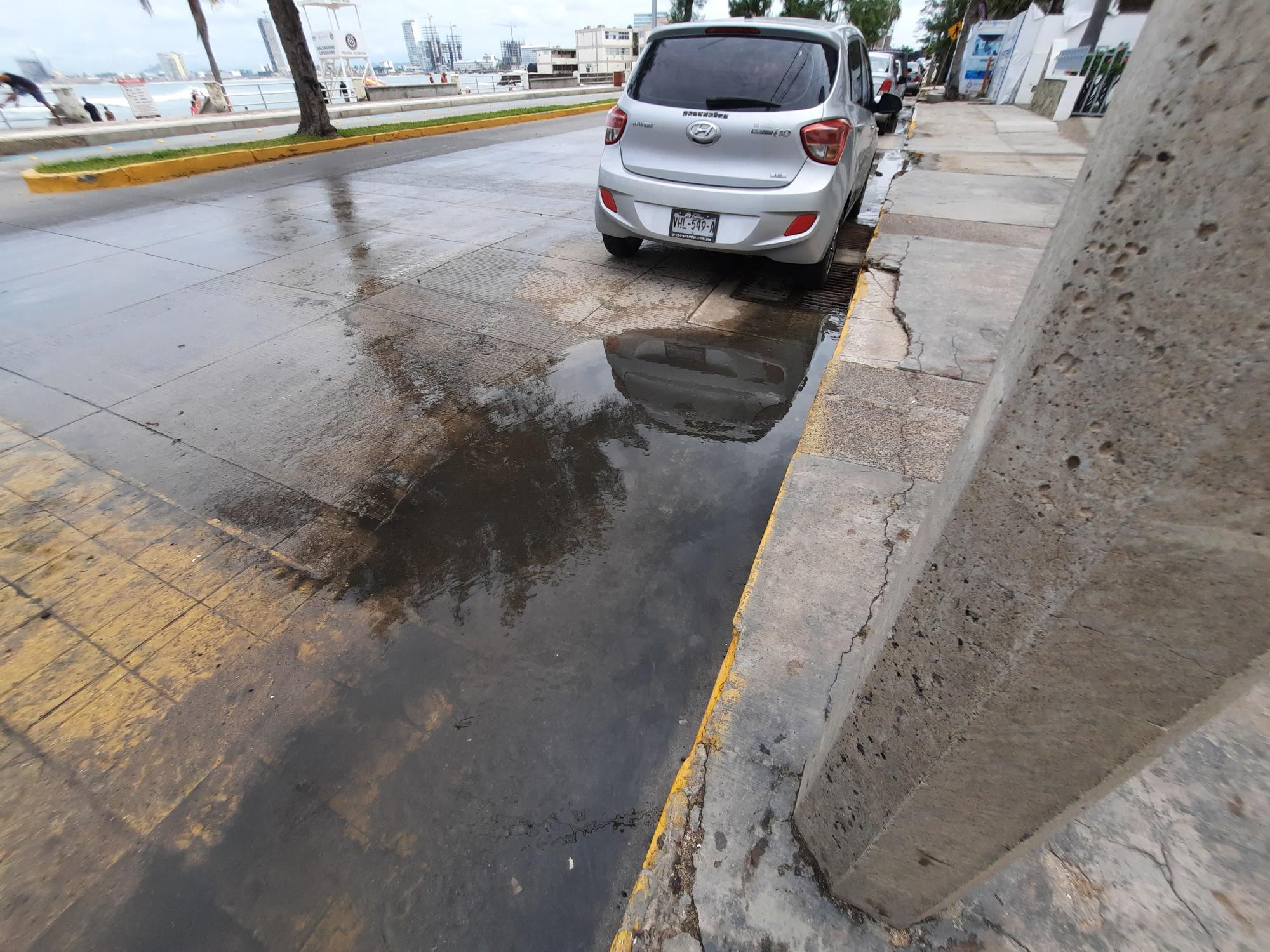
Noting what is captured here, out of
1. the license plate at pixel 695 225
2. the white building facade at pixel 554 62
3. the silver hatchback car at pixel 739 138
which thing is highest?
the silver hatchback car at pixel 739 138

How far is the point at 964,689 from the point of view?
100 cm

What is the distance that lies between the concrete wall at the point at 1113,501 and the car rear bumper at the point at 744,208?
4071 mm

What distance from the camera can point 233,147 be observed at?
12.0 meters

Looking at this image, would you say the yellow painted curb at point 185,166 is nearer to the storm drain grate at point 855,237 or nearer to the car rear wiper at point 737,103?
the car rear wiper at point 737,103

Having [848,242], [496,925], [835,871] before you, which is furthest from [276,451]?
[848,242]

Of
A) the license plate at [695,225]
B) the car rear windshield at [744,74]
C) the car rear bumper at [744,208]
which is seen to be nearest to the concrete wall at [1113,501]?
the car rear bumper at [744,208]

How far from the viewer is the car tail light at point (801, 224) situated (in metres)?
4.60

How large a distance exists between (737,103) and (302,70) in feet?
41.8

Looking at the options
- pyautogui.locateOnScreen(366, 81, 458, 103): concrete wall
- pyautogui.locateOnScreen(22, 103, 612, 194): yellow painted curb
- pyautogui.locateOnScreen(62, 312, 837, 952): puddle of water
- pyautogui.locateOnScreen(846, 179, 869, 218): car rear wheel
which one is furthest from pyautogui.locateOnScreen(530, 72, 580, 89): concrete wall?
Result: pyautogui.locateOnScreen(62, 312, 837, 952): puddle of water

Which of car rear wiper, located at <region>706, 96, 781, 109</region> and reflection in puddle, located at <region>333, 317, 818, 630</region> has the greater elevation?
car rear wiper, located at <region>706, 96, 781, 109</region>

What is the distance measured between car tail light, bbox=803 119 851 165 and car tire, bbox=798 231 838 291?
72 cm

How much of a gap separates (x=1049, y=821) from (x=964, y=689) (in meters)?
0.33

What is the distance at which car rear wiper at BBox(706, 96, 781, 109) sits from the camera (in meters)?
4.48

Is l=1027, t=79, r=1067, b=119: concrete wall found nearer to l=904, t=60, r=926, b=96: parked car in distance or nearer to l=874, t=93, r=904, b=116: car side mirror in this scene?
l=904, t=60, r=926, b=96: parked car in distance
